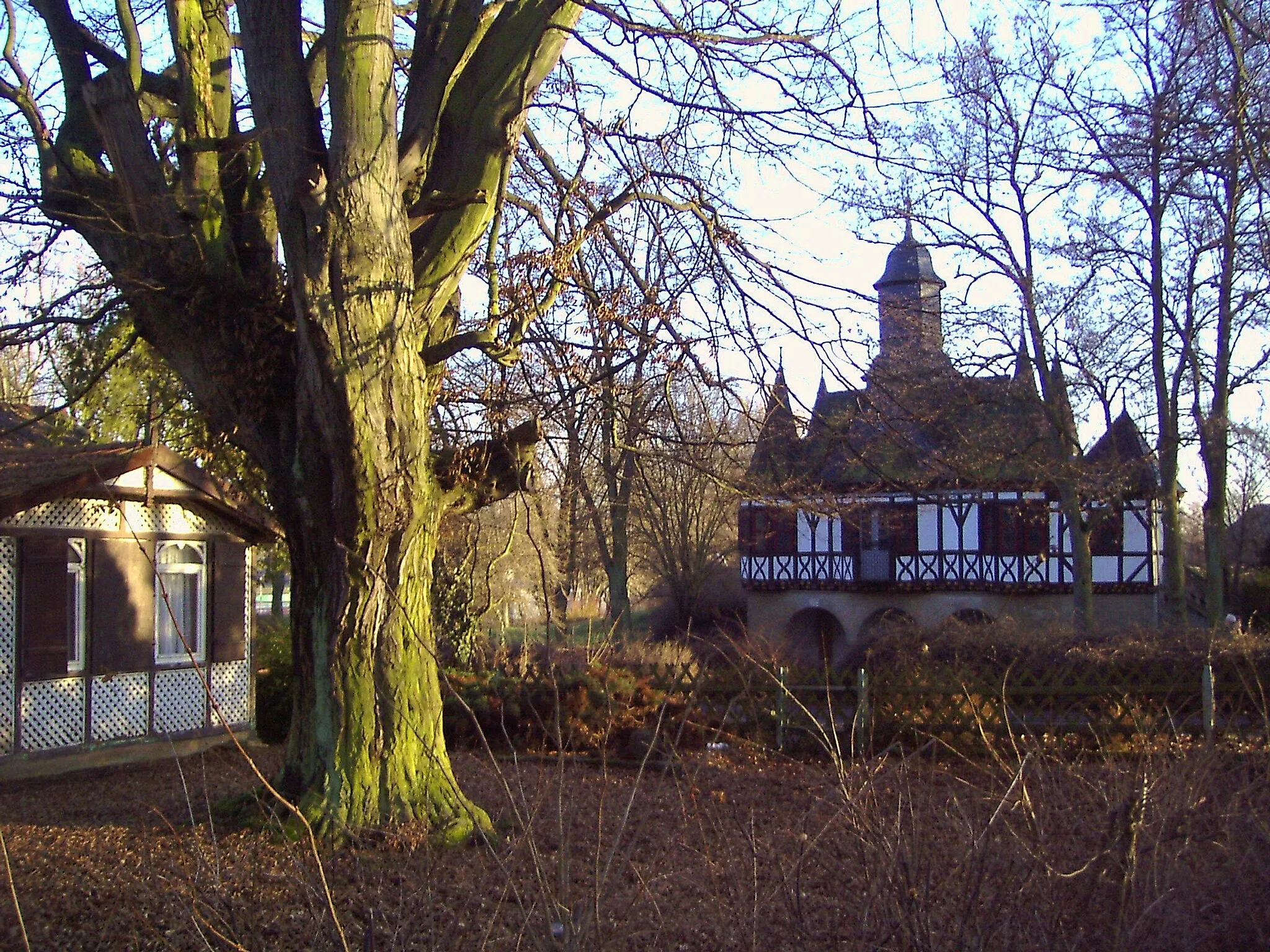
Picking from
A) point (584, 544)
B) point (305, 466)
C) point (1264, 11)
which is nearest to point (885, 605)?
point (584, 544)

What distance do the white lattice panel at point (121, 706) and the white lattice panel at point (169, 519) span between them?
1.62 meters

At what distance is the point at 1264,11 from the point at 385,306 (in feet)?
23.9

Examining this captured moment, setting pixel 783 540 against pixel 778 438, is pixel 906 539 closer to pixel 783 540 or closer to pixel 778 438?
pixel 783 540

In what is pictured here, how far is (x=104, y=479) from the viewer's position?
11.8 metres

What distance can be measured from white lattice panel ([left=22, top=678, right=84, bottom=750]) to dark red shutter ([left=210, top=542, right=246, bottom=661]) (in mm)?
1679

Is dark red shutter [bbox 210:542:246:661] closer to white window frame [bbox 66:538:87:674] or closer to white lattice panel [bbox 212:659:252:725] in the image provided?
white lattice panel [bbox 212:659:252:725]

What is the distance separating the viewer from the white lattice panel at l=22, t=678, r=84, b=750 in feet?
39.2

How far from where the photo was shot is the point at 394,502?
6.68 m

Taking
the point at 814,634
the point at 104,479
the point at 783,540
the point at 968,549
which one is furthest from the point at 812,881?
the point at 814,634

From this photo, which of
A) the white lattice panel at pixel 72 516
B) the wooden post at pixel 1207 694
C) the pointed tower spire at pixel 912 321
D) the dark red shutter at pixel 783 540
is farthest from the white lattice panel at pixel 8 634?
the dark red shutter at pixel 783 540

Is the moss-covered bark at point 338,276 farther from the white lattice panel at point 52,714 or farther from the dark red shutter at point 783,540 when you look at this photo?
the dark red shutter at point 783,540

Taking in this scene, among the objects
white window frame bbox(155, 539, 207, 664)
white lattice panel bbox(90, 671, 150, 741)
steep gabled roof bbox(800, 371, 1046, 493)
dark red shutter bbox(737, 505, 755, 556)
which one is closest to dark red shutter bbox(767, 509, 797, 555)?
dark red shutter bbox(737, 505, 755, 556)

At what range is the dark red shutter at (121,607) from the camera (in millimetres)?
12570

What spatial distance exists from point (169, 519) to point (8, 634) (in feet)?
6.99
